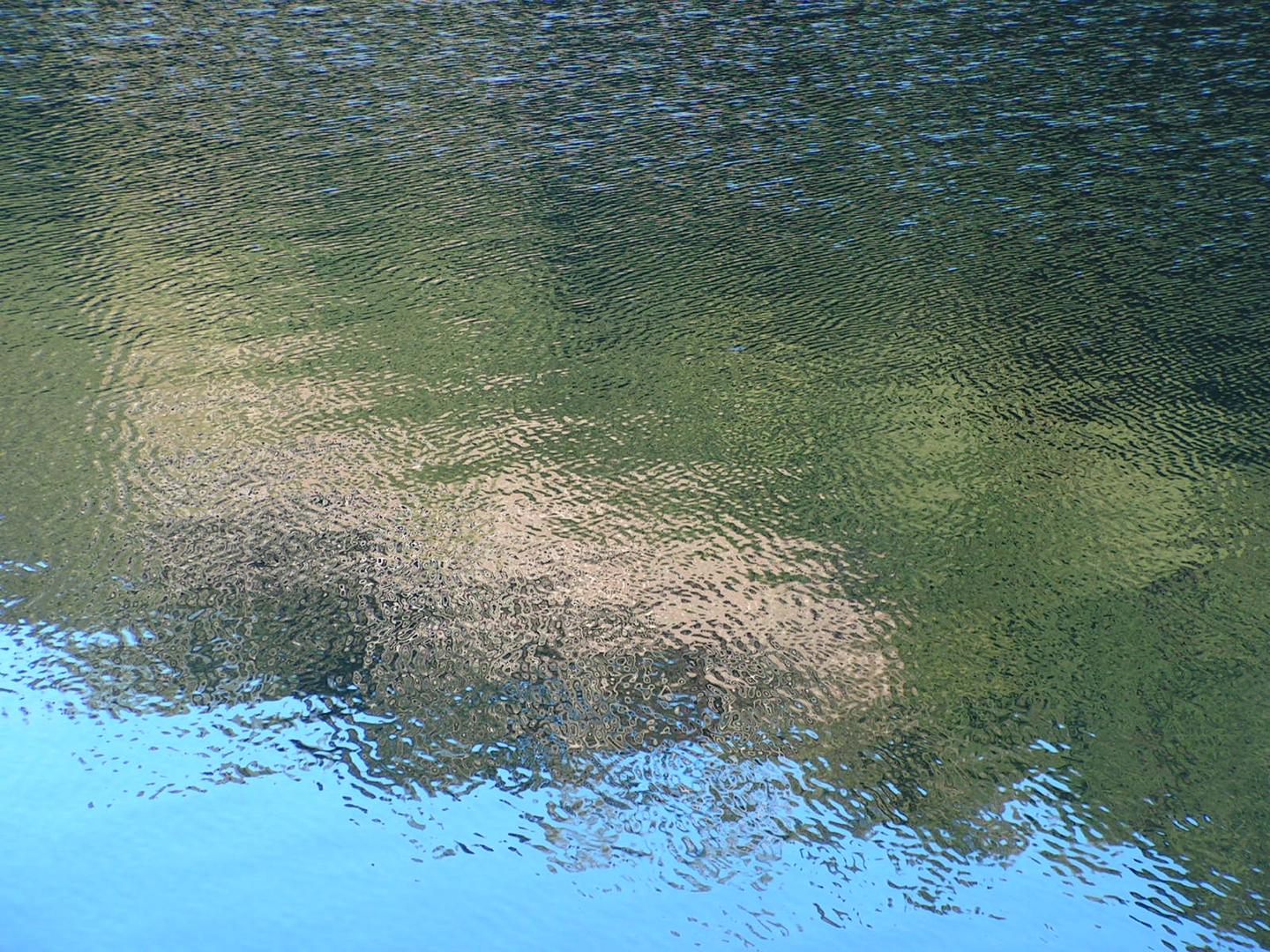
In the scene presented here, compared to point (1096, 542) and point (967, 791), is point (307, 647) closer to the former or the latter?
point (967, 791)

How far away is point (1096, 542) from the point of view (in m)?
3.02

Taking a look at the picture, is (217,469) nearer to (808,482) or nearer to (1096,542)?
(808,482)

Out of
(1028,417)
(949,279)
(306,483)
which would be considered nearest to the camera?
(306,483)

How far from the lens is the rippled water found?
228 cm

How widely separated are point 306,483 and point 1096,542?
6.58 ft

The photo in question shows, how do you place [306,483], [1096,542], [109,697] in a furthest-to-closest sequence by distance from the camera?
[306,483], [1096,542], [109,697]

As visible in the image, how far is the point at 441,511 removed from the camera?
3150 mm

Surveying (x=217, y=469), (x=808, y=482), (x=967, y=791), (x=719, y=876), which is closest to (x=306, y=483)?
(x=217, y=469)

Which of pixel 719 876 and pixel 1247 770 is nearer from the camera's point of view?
pixel 719 876

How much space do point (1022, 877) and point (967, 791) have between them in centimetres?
20

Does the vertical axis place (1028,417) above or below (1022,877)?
above

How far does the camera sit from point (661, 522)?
10.2ft

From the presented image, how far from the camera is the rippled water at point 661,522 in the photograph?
228cm

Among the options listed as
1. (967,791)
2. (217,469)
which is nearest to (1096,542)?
(967,791)
